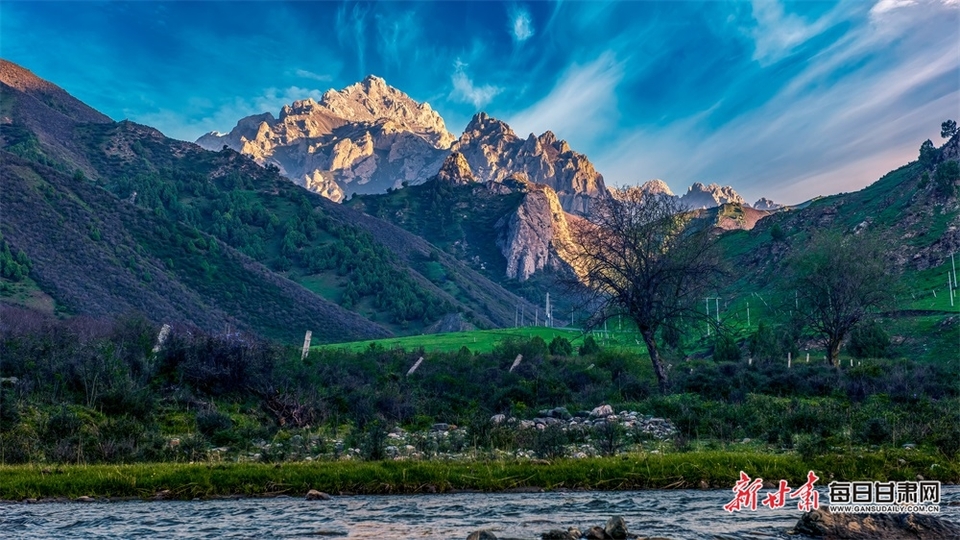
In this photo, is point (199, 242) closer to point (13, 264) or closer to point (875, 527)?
point (13, 264)

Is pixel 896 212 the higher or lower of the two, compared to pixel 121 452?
higher

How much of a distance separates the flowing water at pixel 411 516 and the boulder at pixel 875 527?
0.43 m

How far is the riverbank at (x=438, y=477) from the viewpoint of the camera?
1195cm

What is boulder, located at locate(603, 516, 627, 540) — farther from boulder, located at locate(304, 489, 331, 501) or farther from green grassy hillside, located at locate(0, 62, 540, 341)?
green grassy hillside, located at locate(0, 62, 540, 341)

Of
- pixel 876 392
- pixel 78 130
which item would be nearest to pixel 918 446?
pixel 876 392

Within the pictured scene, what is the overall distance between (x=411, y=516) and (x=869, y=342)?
179ft

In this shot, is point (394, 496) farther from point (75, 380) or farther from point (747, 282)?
point (747, 282)

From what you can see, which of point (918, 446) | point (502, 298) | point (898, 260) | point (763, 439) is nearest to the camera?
point (918, 446)

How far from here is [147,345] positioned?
2786cm

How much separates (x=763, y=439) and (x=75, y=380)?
2370cm

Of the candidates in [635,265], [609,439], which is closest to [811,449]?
[609,439]

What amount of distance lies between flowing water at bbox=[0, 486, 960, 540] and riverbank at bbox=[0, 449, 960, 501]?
0.43 meters

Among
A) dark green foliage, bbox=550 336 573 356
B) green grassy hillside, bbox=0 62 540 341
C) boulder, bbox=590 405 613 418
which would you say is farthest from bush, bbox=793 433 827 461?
green grassy hillside, bbox=0 62 540 341

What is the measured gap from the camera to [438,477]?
40.0 ft
